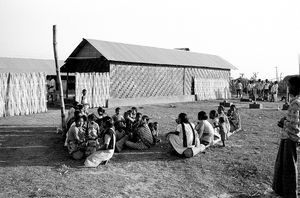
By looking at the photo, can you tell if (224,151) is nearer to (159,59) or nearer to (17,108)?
(17,108)

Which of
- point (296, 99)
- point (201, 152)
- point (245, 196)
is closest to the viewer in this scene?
point (296, 99)

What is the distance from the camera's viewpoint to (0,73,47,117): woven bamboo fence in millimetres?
13938

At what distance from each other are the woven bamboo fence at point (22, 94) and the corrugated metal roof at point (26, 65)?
1409cm

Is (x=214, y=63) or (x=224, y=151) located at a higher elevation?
(x=214, y=63)

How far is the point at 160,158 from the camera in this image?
8.31 metres

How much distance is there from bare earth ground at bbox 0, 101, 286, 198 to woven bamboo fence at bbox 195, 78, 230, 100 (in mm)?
15781

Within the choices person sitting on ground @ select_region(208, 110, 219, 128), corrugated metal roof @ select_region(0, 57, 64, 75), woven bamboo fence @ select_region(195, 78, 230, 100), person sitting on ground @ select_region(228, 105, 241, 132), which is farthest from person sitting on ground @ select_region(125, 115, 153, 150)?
corrugated metal roof @ select_region(0, 57, 64, 75)

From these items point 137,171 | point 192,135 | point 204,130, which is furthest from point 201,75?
point 137,171

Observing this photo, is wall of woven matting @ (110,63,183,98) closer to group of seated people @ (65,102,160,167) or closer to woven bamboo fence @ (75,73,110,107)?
woven bamboo fence @ (75,73,110,107)

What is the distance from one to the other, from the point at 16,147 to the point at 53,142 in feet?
3.43

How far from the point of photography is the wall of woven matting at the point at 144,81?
19.4 meters

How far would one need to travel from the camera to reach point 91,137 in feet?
27.0

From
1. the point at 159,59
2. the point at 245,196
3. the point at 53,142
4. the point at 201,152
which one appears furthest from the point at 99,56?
the point at 245,196

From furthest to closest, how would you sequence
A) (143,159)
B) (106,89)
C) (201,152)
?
(106,89) → (201,152) → (143,159)
